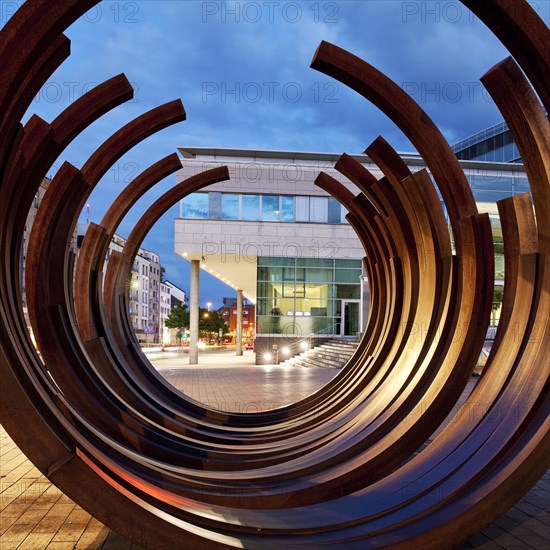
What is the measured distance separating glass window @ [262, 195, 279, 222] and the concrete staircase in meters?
5.65

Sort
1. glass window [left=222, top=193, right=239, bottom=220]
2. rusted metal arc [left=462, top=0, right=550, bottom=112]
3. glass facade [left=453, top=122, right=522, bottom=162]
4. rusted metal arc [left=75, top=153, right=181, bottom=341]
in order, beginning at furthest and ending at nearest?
glass facade [left=453, top=122, right=522, bottom=162]
glass window [left=222, top=193, right=239, bottom=220]
rusted metal arc [left=75, top=153, right=181, bottom=341]
rusted metal arc [left=462, top=0, right=550, bottom=112]

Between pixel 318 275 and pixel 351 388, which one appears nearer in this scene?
pixel 351 388

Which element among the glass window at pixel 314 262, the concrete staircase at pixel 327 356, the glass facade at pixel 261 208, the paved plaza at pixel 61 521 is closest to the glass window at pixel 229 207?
the glass facade at pixel 261 208

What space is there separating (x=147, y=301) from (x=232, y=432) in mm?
74611

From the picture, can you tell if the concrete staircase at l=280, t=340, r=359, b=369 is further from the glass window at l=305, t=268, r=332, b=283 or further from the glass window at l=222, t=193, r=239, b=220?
the glass window at l=222, t=193, r=239, b=220

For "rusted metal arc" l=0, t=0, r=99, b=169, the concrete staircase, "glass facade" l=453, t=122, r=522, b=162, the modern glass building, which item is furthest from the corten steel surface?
"glass facade" l=453, t=122, r=522, b=162

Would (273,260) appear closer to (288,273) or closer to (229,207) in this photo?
(288,273)

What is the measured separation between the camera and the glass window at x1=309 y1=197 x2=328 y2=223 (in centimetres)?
2484

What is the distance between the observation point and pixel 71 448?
A: 2355 mm

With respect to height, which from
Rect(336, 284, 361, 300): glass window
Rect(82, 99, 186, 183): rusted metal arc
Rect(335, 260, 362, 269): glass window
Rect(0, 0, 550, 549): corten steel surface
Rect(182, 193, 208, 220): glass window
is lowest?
Rect(0, 0, 550, 549): corten steel surface

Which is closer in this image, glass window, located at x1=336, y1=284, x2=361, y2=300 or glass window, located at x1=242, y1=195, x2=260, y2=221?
glass window, located at x1=242, y1=195, x2=260, y2=221

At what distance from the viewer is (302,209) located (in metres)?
24.8

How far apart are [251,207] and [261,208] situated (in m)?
0.42

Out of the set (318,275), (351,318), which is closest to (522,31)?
(318,275)
